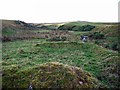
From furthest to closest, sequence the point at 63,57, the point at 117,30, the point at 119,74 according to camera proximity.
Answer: the point at 117,30, the point at 63,57, the point at 119,74

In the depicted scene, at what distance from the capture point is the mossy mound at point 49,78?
17.4 metres

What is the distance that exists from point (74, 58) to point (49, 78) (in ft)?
27.6

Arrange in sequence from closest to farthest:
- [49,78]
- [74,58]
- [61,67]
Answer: [49,78] → [61,67] → [74,58]

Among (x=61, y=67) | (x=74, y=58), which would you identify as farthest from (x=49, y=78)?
(x=74, y=58)

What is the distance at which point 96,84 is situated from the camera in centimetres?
1855

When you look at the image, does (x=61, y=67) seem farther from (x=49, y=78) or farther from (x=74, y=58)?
(x=74, y=58)

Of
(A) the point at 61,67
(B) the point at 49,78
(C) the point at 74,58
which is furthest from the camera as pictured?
(C) the point at 74,58

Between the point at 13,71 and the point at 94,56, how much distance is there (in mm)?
10852

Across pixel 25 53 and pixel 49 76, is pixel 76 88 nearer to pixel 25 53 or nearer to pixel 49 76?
pixel 49 76

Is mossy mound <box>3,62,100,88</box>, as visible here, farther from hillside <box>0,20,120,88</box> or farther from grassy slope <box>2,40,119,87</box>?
grassy slope <box>2,40,119,87</box>

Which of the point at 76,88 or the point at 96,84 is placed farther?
the point at 96,84

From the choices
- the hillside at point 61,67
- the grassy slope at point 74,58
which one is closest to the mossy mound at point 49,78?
the hillside at point 61,67

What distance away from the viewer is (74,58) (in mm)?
25969

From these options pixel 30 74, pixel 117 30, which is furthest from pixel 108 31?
pixel 30 74
